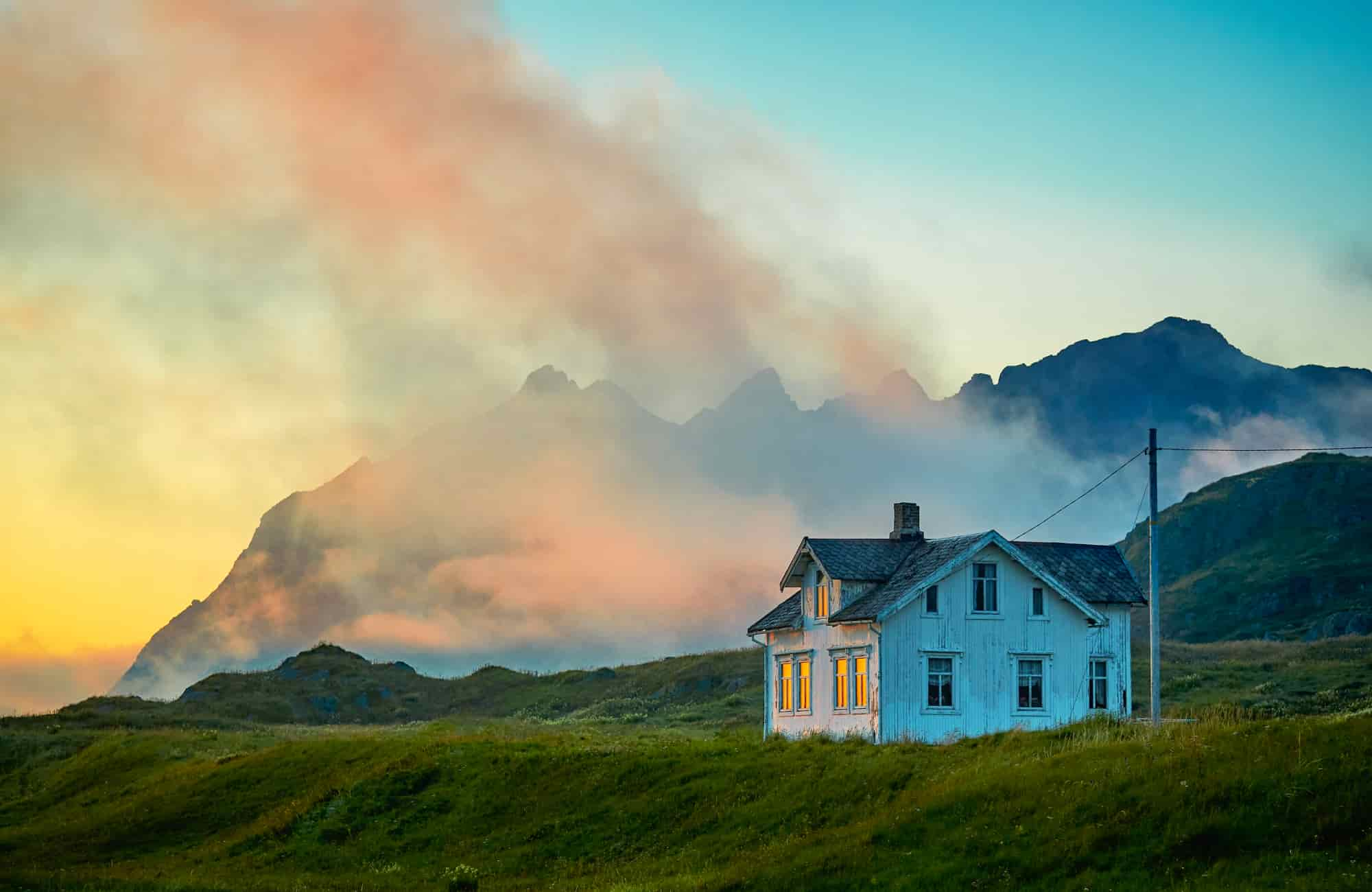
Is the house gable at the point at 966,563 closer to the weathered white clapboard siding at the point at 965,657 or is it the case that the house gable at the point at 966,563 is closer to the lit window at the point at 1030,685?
the weathered white clapboard siding at the point at 965,657

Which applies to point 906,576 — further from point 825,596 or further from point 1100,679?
point 1100,679

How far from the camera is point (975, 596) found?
51750 mm

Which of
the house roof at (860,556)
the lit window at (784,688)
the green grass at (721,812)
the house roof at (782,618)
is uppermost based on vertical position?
the house roof at (860,556)

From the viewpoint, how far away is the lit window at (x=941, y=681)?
166 feet

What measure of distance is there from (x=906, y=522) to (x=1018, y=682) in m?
9.32

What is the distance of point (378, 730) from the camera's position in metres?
81.2

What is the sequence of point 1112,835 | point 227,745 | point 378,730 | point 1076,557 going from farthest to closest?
point 378,730, point 227,745, point 1076,557, point 1112,835

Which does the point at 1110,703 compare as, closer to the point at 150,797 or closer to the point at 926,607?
the point at 926,607

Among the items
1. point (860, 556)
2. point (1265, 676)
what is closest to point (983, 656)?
point (860, 556)

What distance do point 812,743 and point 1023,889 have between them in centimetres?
1800

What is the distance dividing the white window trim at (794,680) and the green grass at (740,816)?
5.97 m

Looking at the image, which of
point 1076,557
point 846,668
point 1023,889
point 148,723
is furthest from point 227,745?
point 1023,889

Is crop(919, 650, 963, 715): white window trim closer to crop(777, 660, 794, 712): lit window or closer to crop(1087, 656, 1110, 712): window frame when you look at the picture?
crop(1087, 656, 1110, 712): window frame

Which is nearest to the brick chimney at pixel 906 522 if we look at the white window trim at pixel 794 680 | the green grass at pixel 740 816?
the white window trim at pixel 794 680
